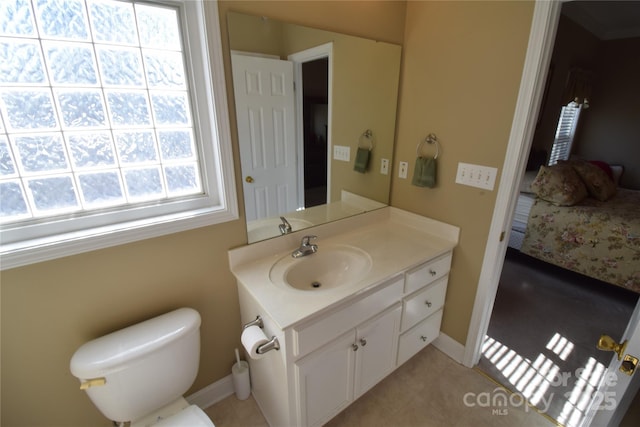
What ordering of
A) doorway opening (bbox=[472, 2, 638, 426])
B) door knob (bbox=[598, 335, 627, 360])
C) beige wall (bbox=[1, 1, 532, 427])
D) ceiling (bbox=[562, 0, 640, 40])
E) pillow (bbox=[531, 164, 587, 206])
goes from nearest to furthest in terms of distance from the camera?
1. door knob (bbox=[598, 335, 627, 360])
2. beige wall (bbox=[1, 1, 532, 427])
3. doorway opening (bbox=[472, 2, 638, 426])
4. pillow (bbox=[531, 164, 587, 206])
5. ceiling (bbox=[562, 0, 640, 40])

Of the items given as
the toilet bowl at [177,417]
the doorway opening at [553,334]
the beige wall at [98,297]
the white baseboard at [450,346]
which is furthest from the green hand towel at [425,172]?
the toilet bowl at [177,417]

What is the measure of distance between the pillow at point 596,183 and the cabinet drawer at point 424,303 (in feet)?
7.93

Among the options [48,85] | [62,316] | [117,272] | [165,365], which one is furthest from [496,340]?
[48,85]

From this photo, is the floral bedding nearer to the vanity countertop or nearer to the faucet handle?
the vanity countertop

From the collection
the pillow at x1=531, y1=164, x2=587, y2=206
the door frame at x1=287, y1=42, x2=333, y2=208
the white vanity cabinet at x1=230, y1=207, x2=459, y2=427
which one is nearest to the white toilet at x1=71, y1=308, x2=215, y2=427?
the white vanity cabinet at x1=230, y1=207, x2=459, y2=427

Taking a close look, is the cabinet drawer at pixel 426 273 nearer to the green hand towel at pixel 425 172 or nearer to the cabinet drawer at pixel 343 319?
the cabinet drawer at pixel 343 319

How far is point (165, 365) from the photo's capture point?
1.11 metres

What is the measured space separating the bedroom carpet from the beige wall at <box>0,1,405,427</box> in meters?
1.74

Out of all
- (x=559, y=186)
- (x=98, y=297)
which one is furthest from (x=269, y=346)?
(x=559, y=186)

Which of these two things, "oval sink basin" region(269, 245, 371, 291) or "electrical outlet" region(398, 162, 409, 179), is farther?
"electrical outlet" region(398, 162, 409, 179)

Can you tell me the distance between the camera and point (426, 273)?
1538mm

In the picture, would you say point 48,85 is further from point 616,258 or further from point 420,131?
point 616,258

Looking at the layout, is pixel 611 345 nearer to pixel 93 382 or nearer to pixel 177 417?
pixel 177 417

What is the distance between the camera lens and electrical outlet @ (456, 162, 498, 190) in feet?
4.78
